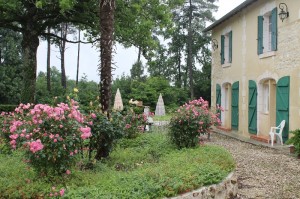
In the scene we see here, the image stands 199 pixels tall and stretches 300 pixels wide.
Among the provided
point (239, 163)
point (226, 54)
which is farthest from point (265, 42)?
point (239, 163)

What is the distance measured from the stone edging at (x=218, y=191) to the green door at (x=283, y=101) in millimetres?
5767

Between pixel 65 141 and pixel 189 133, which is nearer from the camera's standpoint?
pixel 65 141

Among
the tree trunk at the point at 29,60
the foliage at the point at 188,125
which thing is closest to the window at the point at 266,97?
the foliage at the point at 188,125

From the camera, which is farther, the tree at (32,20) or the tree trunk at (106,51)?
the tree at (32,20)

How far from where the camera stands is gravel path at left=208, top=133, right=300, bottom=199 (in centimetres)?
641

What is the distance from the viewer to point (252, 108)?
1397 cm

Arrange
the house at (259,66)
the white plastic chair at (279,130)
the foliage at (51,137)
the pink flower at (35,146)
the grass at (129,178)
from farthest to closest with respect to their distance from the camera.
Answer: the white plastic chair at (279,130), the house at (259,66), the foliage at (51,137), the pink flower at (35,146), the grass at (129,178)

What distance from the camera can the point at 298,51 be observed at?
1088 cm

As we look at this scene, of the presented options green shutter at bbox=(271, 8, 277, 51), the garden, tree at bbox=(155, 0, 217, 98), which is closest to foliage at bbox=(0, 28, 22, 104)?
tree at bbox=(155, 0, 217, 98)

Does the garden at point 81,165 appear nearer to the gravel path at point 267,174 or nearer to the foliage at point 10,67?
the gravel path at point 267,174

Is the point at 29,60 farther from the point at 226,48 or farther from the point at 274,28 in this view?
the point at 274,28

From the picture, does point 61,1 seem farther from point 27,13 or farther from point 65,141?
point 65,141

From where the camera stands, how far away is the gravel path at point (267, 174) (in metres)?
6.41

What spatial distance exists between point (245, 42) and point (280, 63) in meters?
2.98
